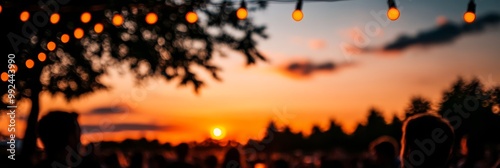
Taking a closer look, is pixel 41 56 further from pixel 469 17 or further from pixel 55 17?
pixel 469 17

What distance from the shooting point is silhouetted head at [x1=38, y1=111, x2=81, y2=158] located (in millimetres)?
4234

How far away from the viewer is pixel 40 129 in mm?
4281

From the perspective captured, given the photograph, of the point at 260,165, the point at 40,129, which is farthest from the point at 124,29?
the point at 40,129

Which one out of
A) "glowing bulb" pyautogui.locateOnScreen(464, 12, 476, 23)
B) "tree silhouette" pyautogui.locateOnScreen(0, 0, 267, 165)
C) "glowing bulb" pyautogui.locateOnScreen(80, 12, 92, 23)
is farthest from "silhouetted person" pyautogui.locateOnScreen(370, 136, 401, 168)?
"tree silhouette" pyautogui.locateOnScreen(0, 0, 267, 165)

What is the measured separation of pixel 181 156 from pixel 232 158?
3.31 feet

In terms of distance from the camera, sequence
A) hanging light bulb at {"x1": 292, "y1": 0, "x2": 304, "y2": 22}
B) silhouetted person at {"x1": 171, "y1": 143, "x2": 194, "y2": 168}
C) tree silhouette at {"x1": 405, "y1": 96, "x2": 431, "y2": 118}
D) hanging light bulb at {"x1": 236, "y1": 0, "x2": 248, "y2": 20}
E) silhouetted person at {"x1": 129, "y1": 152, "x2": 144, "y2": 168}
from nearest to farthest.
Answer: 1. silhouetted person at {"x1": 171, "y1": 143, "x2": 194, "y2": 168}
2. hanging light bulb at {"x1": 292, "y1": 0, "x2": 304, "y2": 22}
3. hanging light bulb at {"x1": 236, "y1": 0, "x2": 248, "y2": 20}
4. silhouetted person at {"x1": 129, "y1": 152, "x2": 144, "y2": 168}
5. tree silhouette at {"x1": 405, "y1": 96, "x2": 431, "y2": 118}

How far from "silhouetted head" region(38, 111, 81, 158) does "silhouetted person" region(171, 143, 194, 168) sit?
561 cm

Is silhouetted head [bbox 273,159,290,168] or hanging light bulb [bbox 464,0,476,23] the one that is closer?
hanging light bulb [bbox 464,0,476,23]

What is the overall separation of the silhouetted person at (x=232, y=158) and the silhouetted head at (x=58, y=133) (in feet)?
21.6

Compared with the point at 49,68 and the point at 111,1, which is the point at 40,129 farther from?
the point at 49,68

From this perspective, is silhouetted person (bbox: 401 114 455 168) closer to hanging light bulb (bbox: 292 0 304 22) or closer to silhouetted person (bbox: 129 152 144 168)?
hanging light bulb (bbox: 292 0 304 22)

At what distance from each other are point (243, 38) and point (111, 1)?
11.0ft

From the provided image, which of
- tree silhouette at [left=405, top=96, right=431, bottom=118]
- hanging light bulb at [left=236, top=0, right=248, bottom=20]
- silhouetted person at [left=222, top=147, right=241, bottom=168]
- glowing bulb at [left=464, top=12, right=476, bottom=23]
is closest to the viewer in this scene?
glowing bulb at [left=464, top=12, right=476, bottom=23]

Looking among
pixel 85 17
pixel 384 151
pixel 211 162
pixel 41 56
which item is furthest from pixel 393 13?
pixel 41 56
